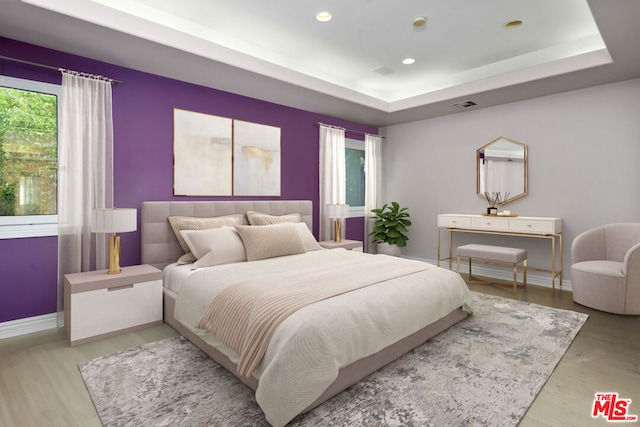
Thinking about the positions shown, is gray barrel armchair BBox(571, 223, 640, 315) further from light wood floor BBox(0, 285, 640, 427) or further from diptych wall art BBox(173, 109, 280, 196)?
diptych wall art BBox(173, 109, 280, 196)

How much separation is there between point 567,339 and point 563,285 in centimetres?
203

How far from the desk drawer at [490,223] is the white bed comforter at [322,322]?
6.12 ft

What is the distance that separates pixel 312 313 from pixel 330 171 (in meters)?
3.64

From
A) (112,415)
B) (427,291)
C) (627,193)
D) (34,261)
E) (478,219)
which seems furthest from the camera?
(478,219)

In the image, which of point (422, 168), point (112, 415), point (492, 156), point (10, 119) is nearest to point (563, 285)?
point (492, 156)

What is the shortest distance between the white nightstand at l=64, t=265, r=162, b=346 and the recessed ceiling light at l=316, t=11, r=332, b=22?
9.23ft

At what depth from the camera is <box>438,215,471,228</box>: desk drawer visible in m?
4.95

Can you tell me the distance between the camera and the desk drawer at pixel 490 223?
181 inches

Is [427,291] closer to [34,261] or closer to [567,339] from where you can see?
[567,339]

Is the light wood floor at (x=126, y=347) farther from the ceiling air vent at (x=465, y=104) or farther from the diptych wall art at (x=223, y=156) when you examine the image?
the ceiling air vent at (x=465, y=104)

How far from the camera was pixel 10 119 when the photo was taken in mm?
2922

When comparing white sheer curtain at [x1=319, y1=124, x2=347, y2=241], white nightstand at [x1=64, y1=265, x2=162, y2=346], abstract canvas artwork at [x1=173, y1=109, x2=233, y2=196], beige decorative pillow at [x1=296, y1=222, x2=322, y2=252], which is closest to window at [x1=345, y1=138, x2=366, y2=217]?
white sheer curtain at [x1=319, y1=124, x2=347, y2=241]

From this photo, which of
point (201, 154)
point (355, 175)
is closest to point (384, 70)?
point (355, 175)

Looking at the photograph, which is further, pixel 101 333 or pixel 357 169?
pixel 357 169
